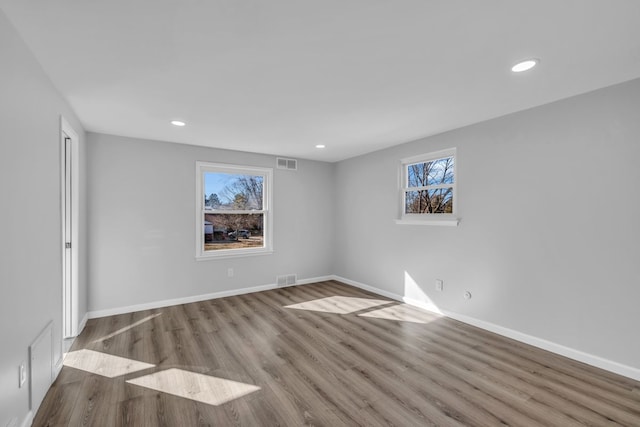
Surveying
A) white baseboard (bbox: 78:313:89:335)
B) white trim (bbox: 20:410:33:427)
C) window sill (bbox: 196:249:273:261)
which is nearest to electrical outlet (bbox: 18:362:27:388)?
white trim (bbox: 20:410:33:427)

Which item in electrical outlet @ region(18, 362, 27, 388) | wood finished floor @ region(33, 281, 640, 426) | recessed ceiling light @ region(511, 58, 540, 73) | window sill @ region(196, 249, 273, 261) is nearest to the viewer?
electrical outlet @ region(18, 362, 27, 388)

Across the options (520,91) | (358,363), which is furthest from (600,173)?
(358,363)

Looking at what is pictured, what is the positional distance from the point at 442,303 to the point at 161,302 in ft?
12.9

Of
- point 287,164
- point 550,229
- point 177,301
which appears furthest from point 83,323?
point 550,229

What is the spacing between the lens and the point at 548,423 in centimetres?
185

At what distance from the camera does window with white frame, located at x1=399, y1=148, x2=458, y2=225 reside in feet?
12.4

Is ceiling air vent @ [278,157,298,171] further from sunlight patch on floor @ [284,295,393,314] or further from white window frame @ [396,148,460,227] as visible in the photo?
sunlight patch on floor @ [284,295,393,314]

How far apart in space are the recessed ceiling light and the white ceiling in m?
0.06

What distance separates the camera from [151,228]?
4043 mm

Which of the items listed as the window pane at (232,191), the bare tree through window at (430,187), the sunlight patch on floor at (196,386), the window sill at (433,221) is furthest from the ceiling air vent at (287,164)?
the sunlight patch on floor at (196,386)

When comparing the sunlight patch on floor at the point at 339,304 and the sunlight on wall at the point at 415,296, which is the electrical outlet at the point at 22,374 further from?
the sunlight on wall at the point at 415,296

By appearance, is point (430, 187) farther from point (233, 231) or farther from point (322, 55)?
point (233, 231)

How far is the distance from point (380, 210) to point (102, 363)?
13.0 feet

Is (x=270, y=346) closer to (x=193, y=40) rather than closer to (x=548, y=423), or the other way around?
(x=548, y=423)
